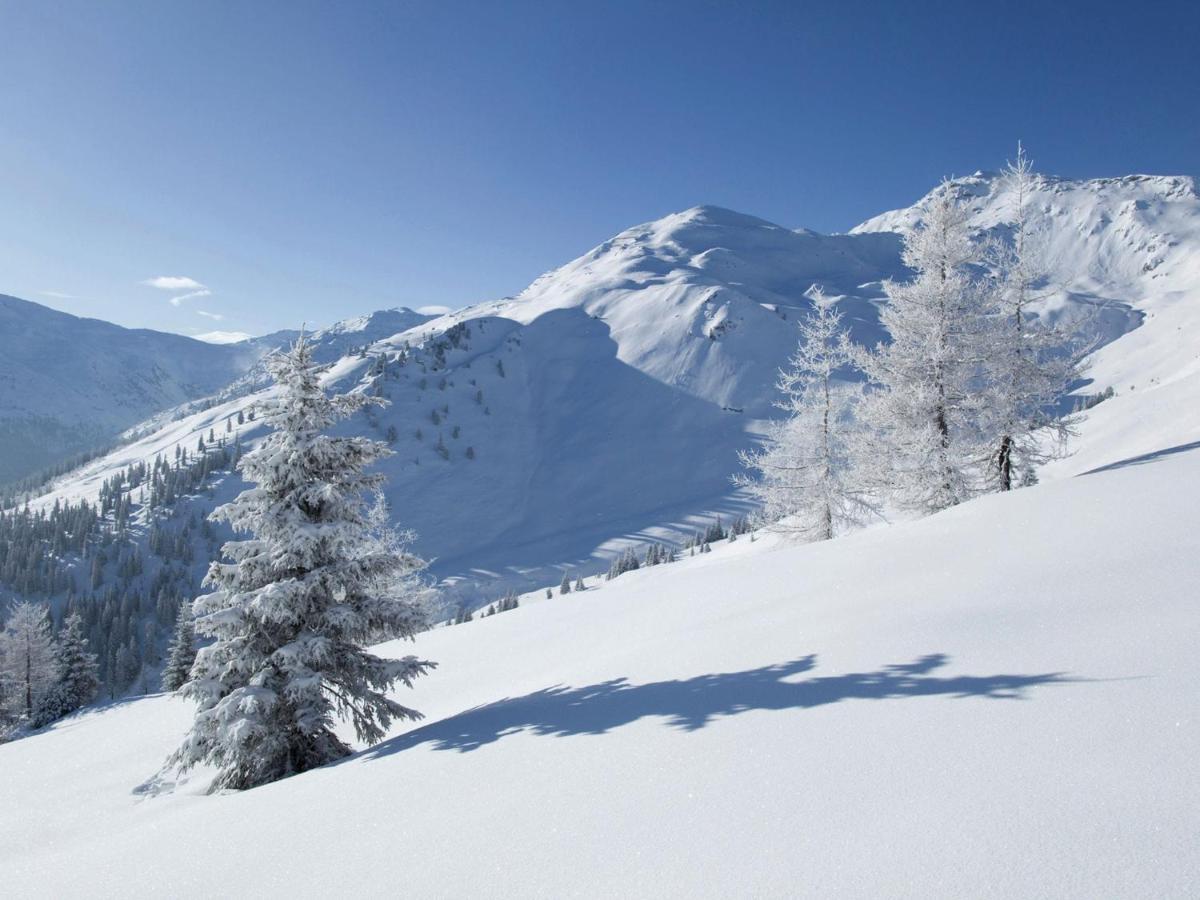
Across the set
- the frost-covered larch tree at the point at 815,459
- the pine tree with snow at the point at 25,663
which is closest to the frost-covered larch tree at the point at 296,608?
the frost-covered larch tree at the point at 815,459

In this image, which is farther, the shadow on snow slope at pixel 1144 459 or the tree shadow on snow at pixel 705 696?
the shadow on snow slope at pixel 1144 459

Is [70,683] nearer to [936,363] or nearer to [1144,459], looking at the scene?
[936,363]

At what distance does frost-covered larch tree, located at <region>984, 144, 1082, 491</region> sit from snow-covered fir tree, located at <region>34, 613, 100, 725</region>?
63551mm

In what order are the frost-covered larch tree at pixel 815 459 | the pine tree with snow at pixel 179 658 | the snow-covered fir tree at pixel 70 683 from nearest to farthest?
the frost-covered larch tree at pixel 815 459
the pine tree with snow at pixel 179 658
the snow-covered fir tree at pixel 70 683

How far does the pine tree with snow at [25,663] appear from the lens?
46906 mm

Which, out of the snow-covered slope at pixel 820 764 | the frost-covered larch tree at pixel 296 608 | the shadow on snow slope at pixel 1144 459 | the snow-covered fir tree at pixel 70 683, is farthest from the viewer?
the snow-covered fir tree at pixel 70 683

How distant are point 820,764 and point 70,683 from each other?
63.0 m

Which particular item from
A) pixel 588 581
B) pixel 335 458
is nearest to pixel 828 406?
pixel 335 458

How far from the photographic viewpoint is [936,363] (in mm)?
17547

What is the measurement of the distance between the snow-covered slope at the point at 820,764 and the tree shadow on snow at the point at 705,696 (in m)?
0.03

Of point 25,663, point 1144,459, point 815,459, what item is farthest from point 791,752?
point 25,663

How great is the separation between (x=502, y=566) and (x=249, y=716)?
110237mm

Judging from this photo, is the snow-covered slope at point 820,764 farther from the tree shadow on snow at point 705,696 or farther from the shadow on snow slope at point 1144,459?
the shadow on snow slope at point 1144,459

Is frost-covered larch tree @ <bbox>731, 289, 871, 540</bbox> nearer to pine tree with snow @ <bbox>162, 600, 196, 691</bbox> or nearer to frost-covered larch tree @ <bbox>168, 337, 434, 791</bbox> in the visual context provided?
frost-covered larch tree @ <bbox>168, 337, 434, 791</bbox>
